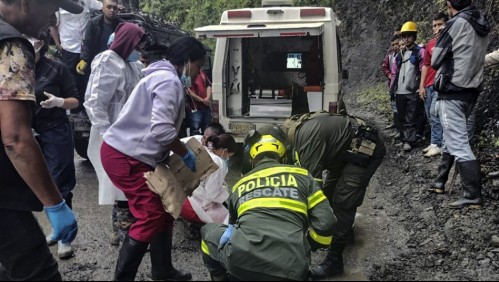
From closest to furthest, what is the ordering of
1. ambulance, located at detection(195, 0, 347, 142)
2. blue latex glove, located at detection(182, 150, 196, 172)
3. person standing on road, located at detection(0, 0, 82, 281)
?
person standing on road, located at detection(0, 0, 82, 281)
blue latex glove, located at detection(182, 150, 196, 172)
ambulance, located at detection(195, 0, 347, 142)

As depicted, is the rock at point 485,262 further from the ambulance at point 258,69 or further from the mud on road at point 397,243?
the ambulance at point 258,69

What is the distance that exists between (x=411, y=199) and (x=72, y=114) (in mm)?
3966

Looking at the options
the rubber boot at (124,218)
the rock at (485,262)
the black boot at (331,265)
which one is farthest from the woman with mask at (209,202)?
the rock at (485,262)

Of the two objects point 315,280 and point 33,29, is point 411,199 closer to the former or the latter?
point 315,280

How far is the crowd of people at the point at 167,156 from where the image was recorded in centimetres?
193

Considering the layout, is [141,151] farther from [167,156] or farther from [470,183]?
[470,183]

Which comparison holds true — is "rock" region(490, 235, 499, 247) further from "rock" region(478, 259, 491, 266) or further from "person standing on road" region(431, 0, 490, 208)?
"person standing on road" region(431, 0, 490, 208)

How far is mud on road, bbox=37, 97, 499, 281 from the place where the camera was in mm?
3184

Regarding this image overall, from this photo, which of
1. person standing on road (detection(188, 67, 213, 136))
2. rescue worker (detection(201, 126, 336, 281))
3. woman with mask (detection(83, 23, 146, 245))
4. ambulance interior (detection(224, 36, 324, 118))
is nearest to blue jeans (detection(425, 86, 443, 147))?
ambulance interior (detection(224, 36, 324, 118))

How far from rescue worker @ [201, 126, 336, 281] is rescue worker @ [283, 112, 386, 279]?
1.60 feet

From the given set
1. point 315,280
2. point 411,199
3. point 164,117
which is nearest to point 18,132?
point 164,117

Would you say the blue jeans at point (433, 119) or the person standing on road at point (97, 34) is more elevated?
the person standing on road at point (97, 34)

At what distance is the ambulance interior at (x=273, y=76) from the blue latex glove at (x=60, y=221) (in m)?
4.25

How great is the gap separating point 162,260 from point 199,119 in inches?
130
